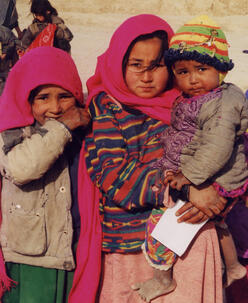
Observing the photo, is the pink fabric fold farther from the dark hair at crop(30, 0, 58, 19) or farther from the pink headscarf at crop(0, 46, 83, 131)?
the dark hair at crop(30, 0, 58, 19)

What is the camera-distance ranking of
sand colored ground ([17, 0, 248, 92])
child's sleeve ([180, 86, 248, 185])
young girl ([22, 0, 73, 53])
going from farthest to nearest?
sand colored ground ([17, 0, 248, 92]) < young girl ([22, 0, 73, 53]) < child's sleeve ([180, 86, 248, 185])

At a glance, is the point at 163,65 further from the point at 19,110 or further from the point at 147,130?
the point at 19,110

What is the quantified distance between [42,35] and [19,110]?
442 cm

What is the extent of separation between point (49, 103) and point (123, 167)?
548mm

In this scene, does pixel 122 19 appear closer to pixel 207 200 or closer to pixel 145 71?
pixel 145 71

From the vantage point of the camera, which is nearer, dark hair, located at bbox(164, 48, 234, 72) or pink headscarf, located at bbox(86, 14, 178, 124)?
dark hair, located at bbox(164, 48, 234, 72)

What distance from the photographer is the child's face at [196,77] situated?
6.21 feet

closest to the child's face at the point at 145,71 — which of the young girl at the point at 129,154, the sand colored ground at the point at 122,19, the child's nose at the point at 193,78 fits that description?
the young girl at the point at 129,154

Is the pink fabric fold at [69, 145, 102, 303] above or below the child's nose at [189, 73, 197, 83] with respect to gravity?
below

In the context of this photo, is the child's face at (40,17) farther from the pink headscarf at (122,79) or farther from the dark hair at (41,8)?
the pink headscarf at (122,79)

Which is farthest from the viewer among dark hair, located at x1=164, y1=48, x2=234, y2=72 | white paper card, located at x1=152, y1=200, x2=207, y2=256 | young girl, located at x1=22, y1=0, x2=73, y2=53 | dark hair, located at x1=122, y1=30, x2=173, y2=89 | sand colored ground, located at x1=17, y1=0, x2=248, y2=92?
sand colored ground, located at x1=17, y1=0, x2=248, y2=92

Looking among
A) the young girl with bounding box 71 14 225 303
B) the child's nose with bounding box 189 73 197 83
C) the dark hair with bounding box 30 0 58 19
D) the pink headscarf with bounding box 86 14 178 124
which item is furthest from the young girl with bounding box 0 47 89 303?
the dark hair with bounding box 30 0 58 19

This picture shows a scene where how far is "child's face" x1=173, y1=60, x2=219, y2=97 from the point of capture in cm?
189

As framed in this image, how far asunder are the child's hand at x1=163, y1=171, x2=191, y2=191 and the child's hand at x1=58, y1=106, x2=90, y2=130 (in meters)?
0.53
